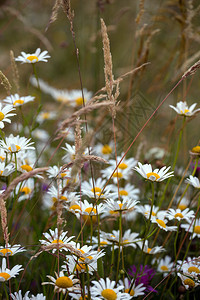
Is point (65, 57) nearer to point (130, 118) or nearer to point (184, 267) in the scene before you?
point (130, 118)

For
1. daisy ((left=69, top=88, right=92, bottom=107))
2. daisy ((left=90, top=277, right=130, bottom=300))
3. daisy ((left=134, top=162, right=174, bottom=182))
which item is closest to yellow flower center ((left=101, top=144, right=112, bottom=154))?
daisy ((left=69, top=88, right=92, bottom=107))

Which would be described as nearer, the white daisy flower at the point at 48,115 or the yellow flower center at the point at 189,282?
the yellow flower center at the point at 189,282

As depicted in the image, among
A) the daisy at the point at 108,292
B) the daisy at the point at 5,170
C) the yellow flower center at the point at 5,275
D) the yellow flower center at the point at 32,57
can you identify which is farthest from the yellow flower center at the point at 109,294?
the yellow flower center at the point at 32,57

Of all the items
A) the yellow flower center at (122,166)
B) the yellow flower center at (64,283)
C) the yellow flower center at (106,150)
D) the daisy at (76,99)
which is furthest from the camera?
the daisy at (76,99)

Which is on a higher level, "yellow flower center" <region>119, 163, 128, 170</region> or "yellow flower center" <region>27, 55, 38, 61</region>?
"yellow flower center" <region>27, 55, 38, 61</region>

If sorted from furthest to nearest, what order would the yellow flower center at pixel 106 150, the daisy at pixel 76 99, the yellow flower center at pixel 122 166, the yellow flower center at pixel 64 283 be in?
the daisy at pixel 76 99, the yellow flower center at pixel 106 150, the yellow flower center at pixel 122 166, the yellow flower center at pixel 64 283

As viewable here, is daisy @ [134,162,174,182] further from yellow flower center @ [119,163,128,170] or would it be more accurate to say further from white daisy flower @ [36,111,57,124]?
white daisy flower @ [36,111,57,124]

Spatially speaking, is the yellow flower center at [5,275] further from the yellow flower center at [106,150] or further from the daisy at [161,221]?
the yellow flower center at [106,150]

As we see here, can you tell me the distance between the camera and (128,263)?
3.02ft

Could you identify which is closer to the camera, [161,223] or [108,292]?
[108,292]

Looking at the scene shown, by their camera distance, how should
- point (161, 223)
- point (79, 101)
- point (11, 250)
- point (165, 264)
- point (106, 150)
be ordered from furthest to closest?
point (79, 101) → point (106, 150) → point (165, 264) → point (161, 223) → point (11, 250)

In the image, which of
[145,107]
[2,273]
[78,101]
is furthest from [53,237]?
[78,101]

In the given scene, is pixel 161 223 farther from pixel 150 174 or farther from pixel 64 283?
pixel 64 283

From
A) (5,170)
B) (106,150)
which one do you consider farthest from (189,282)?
(106,150)
